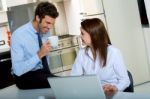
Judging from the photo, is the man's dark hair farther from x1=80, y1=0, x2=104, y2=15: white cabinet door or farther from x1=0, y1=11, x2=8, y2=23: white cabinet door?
x1=0, y1=11, x2=8, y2=23: white cabinet door

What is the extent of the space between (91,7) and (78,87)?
248 cm

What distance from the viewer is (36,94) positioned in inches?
70.5

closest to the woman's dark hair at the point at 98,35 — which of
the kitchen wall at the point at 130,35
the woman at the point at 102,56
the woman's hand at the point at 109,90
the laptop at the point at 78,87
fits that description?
the woman at the point at 102,56

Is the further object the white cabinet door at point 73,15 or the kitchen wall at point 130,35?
the white cabinet door at point 73,15

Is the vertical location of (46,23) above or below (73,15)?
below

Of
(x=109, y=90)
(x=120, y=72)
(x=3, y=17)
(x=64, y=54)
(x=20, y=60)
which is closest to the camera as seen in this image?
(x=109, y=90)


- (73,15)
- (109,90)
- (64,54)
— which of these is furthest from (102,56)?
(73,15)

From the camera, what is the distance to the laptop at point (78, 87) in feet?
4.39

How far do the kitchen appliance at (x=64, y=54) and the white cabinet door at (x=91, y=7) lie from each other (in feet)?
1.84

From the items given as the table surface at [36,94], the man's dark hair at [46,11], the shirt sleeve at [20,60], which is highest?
the man's dark hair at [46,11]

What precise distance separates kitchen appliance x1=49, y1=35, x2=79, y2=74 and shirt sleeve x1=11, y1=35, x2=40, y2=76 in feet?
6.80

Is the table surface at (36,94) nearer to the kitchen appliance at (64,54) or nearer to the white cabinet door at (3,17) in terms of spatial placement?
the kitchen appliance at (64,54)

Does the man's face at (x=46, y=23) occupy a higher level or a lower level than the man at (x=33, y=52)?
higher

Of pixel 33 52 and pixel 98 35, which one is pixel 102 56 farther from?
pixel 33 52
